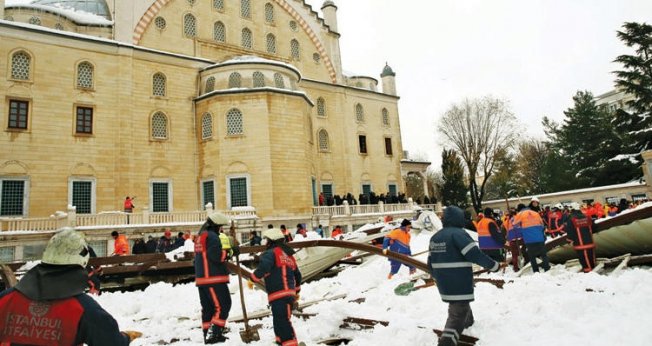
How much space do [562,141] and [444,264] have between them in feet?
145

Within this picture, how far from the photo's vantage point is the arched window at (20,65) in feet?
68.7

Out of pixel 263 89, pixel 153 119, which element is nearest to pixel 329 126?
pixel 263 89

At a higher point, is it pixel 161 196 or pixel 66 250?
pixel 161 196

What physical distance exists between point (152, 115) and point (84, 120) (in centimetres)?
351

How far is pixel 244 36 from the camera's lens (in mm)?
29672

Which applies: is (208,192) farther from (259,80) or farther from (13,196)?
(13,196)

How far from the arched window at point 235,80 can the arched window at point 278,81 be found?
2.18 meters

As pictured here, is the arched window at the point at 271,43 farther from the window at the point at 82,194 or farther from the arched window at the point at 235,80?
the window at the point at 82,194

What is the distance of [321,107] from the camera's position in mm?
32406

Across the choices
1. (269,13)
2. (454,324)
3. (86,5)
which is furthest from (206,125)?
(454,324)

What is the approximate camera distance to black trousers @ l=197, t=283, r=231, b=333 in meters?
6.05

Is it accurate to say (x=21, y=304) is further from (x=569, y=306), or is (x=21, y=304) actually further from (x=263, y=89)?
(x=263, y=89)

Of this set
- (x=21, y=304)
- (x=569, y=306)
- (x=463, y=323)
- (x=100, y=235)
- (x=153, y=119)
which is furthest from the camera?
(x=153, y=119)

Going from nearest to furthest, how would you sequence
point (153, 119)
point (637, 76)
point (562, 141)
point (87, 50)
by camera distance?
point (87, 50)
point (153, 119)
point (637, 76)
point (562, 141)
